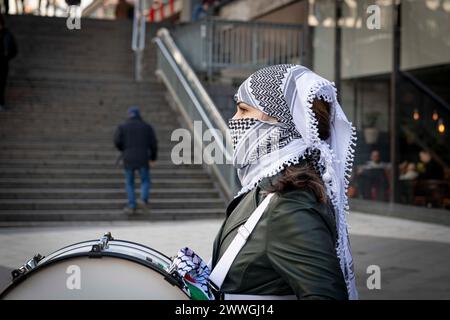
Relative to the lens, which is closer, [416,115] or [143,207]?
[143,207]

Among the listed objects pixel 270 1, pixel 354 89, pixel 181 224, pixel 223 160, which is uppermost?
pixel 270 1

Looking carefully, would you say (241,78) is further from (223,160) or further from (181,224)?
(181,224)

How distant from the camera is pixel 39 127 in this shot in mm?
15492

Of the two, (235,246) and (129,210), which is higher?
(235,246)

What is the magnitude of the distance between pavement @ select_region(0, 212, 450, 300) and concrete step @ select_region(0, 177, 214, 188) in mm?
1495

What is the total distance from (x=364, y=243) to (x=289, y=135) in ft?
24.8

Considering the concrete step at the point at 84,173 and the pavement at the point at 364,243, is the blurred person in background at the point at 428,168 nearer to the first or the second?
the pavement at the point at 364,243

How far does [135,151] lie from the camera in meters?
12.6

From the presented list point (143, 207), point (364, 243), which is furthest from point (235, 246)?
point (143, 207)

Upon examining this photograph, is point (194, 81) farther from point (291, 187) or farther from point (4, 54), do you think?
point (291, 187)

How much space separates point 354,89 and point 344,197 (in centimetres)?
1327

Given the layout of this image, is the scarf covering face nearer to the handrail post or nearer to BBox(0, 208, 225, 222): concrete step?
BBox(0, 208, 225, 222): concrete step

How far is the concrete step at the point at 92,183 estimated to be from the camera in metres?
13.1

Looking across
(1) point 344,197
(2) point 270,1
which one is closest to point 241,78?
(2) point 270,1
